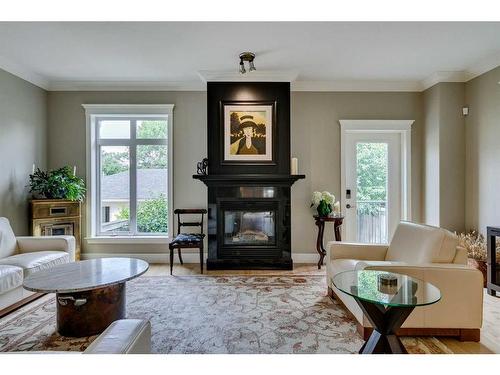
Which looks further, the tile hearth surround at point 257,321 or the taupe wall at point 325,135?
the taupe wall at point 325,135

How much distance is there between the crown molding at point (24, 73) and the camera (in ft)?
11.9

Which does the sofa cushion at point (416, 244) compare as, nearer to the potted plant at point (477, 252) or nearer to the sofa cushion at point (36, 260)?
the potted plant at point (477, 252)

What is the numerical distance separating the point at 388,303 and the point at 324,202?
266 centimetres

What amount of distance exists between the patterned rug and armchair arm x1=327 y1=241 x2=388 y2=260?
469mm

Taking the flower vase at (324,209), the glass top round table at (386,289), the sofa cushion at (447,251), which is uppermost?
the flower vase at (324,209)

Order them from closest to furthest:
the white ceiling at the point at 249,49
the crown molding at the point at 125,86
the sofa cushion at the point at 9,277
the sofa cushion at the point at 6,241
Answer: the sofa cushion at the point at 9,277 → the white ceiling at the point at 249,49 → the sofa cushion at the point at 6,241 → the crown molding at the point at 125,86

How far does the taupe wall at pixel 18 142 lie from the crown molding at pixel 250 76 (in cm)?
235

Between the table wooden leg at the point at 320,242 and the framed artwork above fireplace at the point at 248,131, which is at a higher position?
the framed artwork above fireplace at the point at 248,131

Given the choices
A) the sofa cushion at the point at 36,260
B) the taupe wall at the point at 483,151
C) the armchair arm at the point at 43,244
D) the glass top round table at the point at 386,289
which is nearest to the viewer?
the glass top round table at the point at 386,289

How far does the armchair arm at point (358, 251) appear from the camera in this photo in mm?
2967

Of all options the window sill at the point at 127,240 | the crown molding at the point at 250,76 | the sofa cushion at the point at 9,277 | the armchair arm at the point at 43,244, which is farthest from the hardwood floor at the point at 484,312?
the crown molding at the point at 250,76
